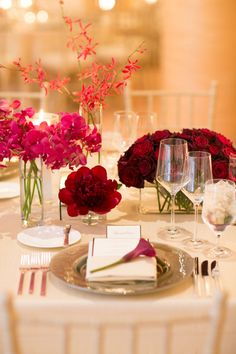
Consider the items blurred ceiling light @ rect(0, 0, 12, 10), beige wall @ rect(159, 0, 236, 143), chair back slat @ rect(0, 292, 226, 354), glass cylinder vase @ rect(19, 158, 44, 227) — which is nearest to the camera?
chair back slat @ rect(0, 292, 226, 354)

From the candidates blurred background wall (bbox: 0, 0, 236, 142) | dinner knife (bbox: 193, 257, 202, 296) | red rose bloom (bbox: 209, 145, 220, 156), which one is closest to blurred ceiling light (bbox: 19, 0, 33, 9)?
blurred background wall (bbox: 0, 0, 236, 142)

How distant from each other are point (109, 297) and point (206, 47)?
3.53m

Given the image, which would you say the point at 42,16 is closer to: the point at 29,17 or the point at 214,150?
the point at 29,17

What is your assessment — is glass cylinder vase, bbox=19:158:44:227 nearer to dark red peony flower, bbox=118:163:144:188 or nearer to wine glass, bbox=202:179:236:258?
dark red peony flower, bbox=118:163:144:188

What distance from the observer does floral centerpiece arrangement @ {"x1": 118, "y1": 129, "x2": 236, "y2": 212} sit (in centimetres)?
188

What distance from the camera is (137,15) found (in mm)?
5223

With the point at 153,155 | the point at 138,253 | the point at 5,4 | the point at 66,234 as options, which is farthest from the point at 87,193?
the point at 5,4

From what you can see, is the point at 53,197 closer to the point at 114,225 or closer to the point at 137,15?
the point at 114,225

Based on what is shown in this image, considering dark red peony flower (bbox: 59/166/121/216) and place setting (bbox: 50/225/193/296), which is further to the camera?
dark red peony flower (bbox: 59/166/121/216)

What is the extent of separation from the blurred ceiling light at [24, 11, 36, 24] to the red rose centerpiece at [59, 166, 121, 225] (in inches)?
142

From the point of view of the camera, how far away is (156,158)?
1871mm

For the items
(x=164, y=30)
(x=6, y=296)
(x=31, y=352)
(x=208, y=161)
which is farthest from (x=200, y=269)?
(x=164, y=30)

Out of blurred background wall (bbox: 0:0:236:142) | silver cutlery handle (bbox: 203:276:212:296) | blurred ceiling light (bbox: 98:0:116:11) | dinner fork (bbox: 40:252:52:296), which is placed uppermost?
blurred ceiling light (bbox: 98:0:116:11)

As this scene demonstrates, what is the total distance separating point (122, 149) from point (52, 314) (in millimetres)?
1302
